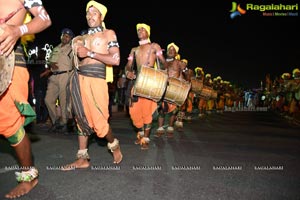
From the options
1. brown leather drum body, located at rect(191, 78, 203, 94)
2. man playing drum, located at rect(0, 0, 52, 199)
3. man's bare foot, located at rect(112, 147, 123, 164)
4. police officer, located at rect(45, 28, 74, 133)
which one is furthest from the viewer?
brown leather drum body, located at rect(191, 78, 203, 94)

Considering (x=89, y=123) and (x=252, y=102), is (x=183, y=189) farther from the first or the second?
(x=252, y=102)

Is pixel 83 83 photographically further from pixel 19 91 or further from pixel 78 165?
pixel 19 91

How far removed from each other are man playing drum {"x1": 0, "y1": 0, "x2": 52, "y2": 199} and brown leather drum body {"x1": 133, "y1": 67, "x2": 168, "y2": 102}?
2.51 metres

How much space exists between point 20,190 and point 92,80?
1591 mm

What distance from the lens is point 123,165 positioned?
13.8ft

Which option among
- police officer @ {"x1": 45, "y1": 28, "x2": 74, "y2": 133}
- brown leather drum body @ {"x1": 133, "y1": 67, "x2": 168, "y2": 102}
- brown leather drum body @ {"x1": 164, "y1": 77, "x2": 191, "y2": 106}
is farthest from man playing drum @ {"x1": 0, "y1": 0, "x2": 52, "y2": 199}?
police officer @ {"x1": 45, "y1": 28, "x2": 74, "y2": 133}

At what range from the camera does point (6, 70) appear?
8.75 ft

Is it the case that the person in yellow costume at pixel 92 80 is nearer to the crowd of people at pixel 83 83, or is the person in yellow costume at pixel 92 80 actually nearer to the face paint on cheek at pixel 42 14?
the crowd of people at pixel 83 83

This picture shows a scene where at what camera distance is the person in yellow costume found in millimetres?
3993

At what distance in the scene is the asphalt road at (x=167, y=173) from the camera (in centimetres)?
304

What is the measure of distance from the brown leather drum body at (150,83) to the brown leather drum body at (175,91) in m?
0.90

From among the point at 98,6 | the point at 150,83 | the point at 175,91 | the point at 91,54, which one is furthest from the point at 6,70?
the point at 175,91

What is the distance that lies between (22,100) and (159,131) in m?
4.57

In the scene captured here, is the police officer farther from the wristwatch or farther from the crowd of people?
the wristwatch
